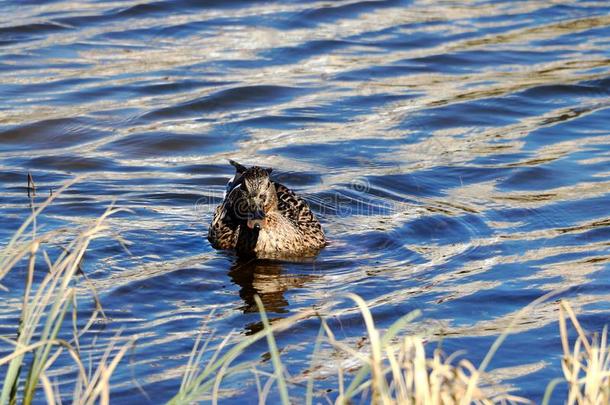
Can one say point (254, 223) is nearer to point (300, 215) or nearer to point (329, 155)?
point (300, 215)

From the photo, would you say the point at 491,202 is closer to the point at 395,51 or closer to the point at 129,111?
the point at 129,111

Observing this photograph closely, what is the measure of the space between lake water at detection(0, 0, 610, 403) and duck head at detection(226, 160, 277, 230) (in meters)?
0.35

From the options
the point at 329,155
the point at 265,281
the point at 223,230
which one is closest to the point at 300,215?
the point at 223,230

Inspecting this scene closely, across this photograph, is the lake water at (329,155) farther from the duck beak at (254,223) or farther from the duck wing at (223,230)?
the duck beak at (254,223)

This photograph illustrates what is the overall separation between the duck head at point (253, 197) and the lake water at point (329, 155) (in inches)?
13.9

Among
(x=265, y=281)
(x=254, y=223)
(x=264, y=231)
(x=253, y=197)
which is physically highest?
(x=253, y=197)

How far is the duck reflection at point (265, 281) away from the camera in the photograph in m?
6.85

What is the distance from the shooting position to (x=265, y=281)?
24.3 ft

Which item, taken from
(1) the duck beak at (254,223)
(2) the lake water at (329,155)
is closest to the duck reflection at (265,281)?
(2) the lake water at (329,155)

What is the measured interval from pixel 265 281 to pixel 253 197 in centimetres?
64

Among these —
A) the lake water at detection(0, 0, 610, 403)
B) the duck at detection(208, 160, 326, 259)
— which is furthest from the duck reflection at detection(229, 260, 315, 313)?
the duck at detection(208, 160, 326, 259)

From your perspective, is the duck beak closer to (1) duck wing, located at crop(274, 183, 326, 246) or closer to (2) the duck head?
(2) the duck head

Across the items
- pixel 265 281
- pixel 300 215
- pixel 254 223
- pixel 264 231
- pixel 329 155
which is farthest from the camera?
pixel 329 155

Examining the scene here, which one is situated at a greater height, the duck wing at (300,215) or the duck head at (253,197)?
the duck head at (253,197)
